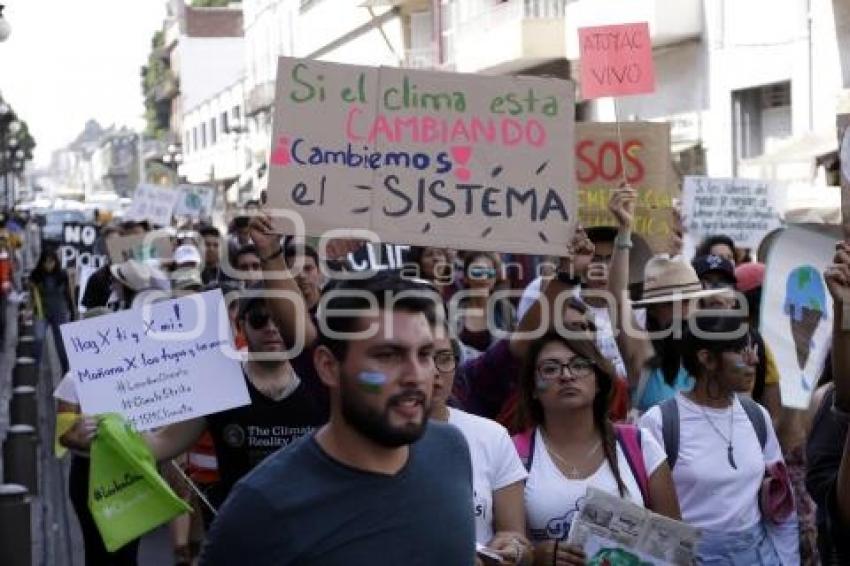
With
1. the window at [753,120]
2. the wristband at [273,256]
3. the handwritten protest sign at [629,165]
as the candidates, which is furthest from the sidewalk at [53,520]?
the window at [753,120]

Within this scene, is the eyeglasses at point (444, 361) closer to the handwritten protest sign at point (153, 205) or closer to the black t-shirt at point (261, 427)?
the black t-shirt at point (261, 427)

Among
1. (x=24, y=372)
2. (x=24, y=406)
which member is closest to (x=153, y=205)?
(x=24, y=372)

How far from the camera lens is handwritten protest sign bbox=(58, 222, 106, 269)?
1939 cm

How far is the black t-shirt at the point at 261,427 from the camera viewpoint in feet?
Answer: 18.8

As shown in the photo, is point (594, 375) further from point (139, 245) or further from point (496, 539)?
point (139, 245)

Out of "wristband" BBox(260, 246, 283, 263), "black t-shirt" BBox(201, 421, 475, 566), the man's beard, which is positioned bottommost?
"black t-shirt" BBox(201, 421, 475, 566)

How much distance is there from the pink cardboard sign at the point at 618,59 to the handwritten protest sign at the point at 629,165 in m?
0.63

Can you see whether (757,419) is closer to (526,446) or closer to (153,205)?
(526,446)

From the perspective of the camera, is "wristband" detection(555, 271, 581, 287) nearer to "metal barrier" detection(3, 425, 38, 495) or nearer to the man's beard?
the man's beard

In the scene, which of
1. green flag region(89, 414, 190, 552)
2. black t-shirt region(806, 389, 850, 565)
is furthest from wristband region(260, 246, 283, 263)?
black t-shirt region(806, 389, 850, 565)

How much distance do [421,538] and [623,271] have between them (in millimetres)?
3577

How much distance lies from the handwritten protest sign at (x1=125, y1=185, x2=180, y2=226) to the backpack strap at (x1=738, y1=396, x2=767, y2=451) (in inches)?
615

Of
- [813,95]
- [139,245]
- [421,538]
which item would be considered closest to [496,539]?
[421,538]

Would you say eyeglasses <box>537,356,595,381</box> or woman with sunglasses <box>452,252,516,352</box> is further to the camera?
woman with sunglasses <box>452,252,516,352</box>
